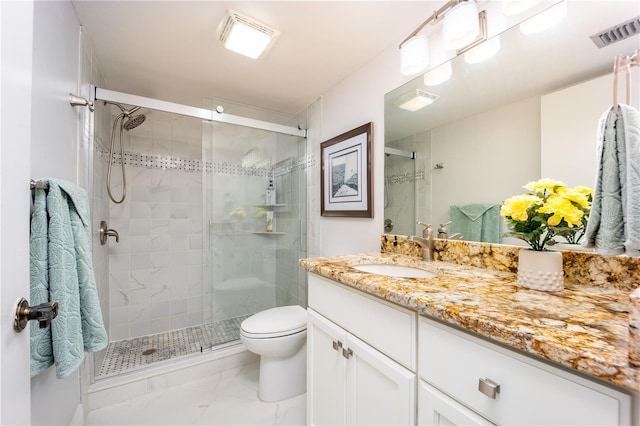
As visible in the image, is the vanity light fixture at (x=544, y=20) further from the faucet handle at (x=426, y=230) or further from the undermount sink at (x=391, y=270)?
the undermount sink at (x=391, y=270)

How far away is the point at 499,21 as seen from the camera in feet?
3.51

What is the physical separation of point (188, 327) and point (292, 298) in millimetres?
1115

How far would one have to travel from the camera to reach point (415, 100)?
4.64 feet

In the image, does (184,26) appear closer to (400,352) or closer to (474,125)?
(474,125)

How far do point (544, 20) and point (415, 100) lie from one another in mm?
562

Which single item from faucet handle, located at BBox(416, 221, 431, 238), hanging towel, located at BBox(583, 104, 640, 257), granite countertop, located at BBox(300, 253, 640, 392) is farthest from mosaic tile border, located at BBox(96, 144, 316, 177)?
hanging towel, located at BBox(583, 104, 640, 257)

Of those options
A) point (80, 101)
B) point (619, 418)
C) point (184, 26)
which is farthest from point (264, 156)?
point (619, 418)

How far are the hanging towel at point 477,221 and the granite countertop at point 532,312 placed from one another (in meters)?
0.18

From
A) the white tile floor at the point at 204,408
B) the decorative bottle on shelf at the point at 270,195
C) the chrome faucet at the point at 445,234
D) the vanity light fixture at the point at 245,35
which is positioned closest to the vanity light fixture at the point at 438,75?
the chrome faucet at the point at 445,234

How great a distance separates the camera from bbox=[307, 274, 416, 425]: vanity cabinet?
2.54 ft

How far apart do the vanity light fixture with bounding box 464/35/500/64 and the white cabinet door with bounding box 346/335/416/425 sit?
127 centimetres

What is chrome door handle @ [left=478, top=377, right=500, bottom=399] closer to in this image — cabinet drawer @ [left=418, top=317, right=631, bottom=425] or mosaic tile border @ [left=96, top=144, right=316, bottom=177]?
cabinet drawer @ [left=418, top=317, right=631, bottom=425]

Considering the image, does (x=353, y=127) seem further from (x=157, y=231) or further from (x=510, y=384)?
(x=157, y=231)

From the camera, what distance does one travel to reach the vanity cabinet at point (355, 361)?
2.54 ft
